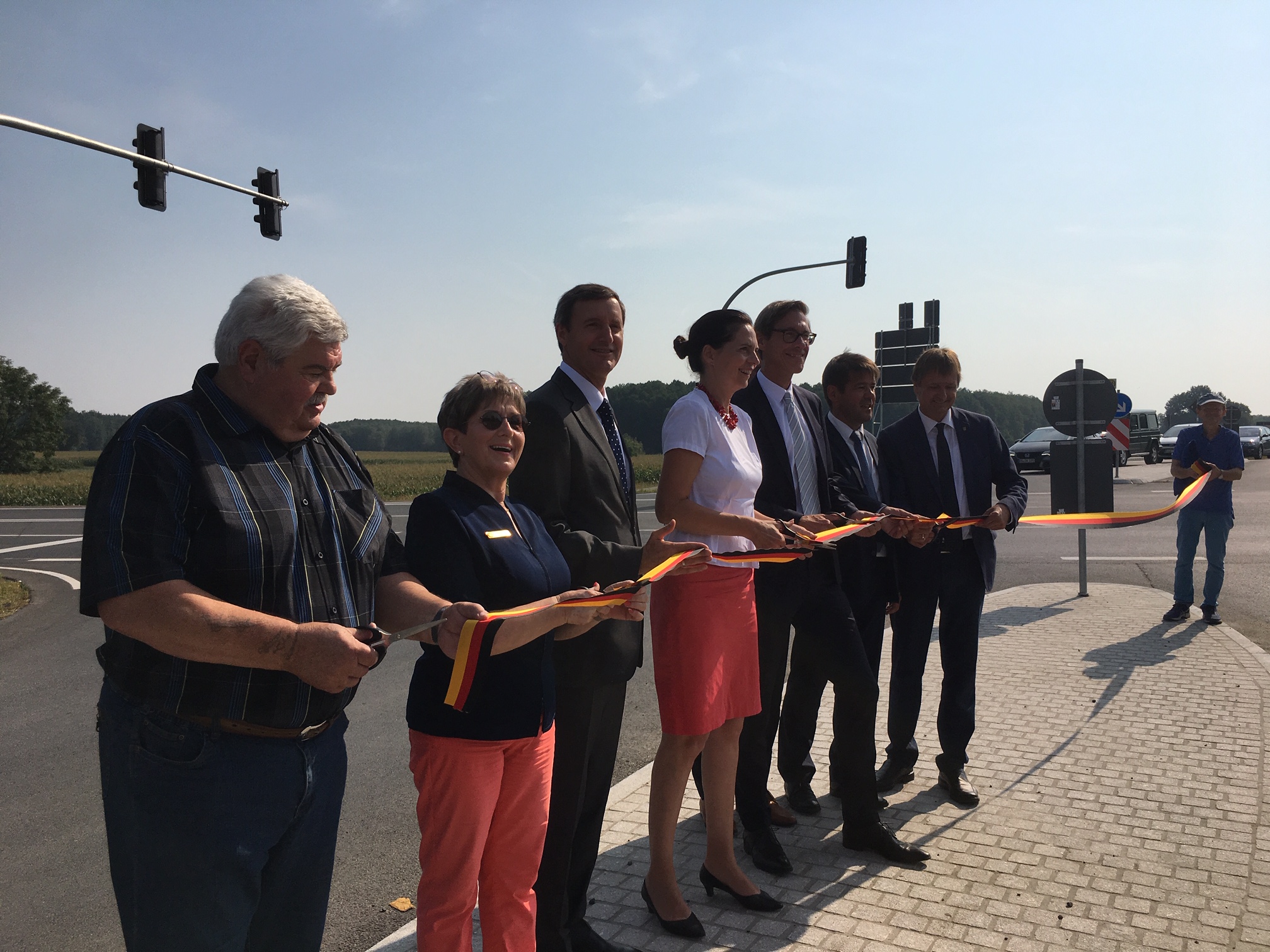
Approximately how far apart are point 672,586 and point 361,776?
9.63ft

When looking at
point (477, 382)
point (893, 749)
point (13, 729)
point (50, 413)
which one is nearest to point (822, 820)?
point (893, 749)

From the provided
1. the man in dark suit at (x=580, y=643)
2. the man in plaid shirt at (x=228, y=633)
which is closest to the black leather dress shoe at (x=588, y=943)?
the man in dark suit at (x=580, y=643)

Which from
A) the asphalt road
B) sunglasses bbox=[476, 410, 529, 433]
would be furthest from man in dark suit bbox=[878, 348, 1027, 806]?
sunglasses bbox=[476, 410, 529, 433]

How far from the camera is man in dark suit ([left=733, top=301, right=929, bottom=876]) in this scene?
4.11 metres

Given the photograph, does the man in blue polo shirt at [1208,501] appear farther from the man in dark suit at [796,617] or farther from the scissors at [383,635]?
the scissors at [383,635]

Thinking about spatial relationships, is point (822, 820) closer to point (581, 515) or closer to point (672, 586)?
point (672, 586)

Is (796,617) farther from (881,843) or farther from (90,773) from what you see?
(90,773)

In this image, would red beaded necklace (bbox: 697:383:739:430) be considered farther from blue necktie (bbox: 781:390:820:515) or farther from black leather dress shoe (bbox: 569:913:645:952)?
black leather dress shoe (bbox: 569:913:645:952)

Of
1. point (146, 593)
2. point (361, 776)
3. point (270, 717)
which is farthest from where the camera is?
point (361, 776)

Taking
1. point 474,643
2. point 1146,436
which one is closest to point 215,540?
point 474,643

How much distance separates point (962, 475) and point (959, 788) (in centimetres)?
165

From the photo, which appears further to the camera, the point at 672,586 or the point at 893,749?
the point at 893,749

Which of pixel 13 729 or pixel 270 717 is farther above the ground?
pixel 270 717

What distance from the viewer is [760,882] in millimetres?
3930
